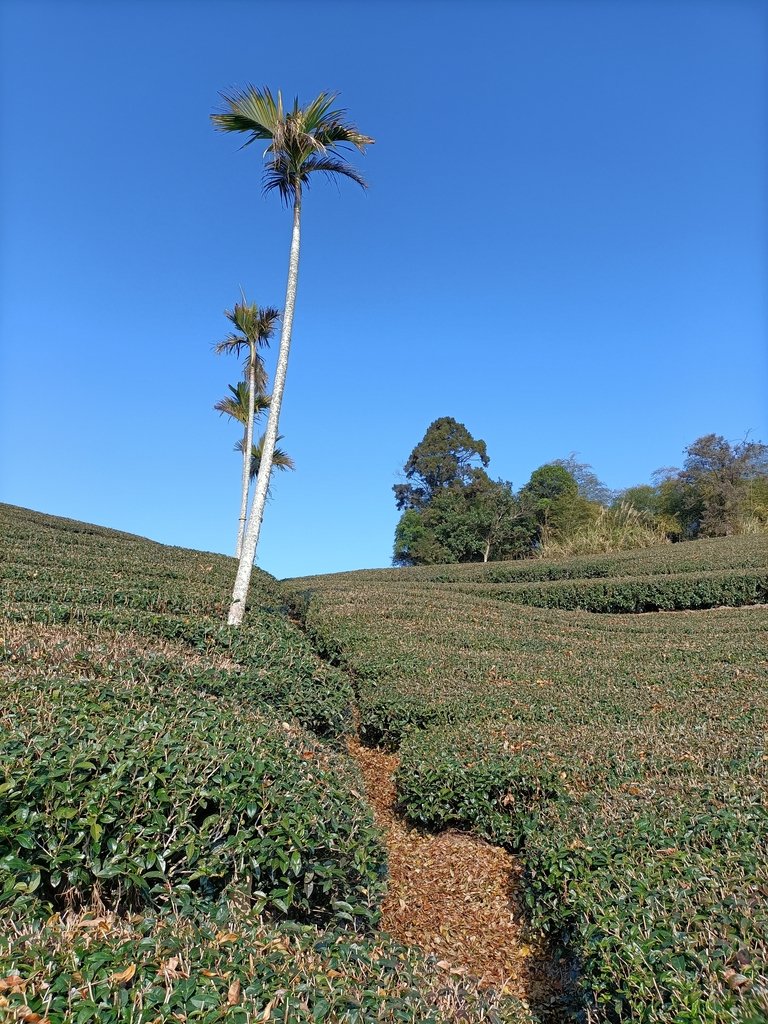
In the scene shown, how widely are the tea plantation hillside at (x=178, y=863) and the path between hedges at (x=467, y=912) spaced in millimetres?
567

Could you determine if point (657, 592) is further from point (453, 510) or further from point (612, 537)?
point (453, 510)

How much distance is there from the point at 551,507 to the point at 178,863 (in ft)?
129

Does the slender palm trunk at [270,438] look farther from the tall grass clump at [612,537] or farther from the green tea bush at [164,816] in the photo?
the tall grass clump at [612,537]

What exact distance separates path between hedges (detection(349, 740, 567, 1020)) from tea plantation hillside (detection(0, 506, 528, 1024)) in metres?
0.57

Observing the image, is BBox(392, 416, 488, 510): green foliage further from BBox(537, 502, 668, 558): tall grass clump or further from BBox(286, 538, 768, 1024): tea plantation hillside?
BBox(286, 538, 768, 1024): tea plantation hillside

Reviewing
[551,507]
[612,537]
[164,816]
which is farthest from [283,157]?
[551,507]

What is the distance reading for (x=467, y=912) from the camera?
4.49 meters

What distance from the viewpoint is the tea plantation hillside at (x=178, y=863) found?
2359mm

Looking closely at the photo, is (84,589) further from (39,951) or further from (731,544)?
(731,544)

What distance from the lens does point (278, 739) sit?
4.68 meters

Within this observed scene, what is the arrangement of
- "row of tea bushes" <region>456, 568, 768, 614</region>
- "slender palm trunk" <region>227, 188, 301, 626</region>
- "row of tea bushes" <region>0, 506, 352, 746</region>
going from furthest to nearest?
"row of tea bushes" <region>456, 568, 768, 614</region>, "slender palm trunk" <region>227, 188, 301, 626</region>, "row of tea bushes" <region>0, 506, 352, 746</region>

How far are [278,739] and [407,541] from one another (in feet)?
126

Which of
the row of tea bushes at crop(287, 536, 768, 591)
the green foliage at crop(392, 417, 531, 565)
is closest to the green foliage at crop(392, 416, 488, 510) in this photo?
the green foliage at crop(392, 417, 531, 565)

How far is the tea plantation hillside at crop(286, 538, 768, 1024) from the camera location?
288 centimetres
